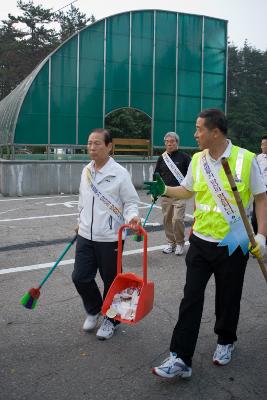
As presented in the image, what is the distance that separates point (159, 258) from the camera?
6.71m

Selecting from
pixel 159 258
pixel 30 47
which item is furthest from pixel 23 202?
pixel 30 47

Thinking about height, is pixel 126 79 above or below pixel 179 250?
above

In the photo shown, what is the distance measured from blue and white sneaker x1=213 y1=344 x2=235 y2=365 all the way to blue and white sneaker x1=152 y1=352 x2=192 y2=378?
0.30 metres

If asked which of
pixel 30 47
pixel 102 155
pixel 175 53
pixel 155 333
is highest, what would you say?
pixel 30 47

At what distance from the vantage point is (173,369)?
317cm

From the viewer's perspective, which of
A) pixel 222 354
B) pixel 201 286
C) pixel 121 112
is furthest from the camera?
pixel 121 112

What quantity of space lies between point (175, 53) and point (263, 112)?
41.2 metres

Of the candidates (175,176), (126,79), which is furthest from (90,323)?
(126,79)

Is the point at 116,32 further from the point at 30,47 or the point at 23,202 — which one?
the point at 30,47

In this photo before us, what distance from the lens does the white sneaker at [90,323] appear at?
406 cm

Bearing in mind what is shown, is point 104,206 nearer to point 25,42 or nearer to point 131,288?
point 131,288

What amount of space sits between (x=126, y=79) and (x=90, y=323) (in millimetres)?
15011

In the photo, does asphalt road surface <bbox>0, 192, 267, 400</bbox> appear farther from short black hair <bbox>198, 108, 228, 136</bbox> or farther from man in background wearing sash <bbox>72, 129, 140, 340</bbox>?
short black hair <bbox>198, 108, 228, 136</bbox>

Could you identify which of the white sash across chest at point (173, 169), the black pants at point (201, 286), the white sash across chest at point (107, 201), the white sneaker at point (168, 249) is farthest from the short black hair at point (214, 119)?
the white sneaker at point (168, 249)
